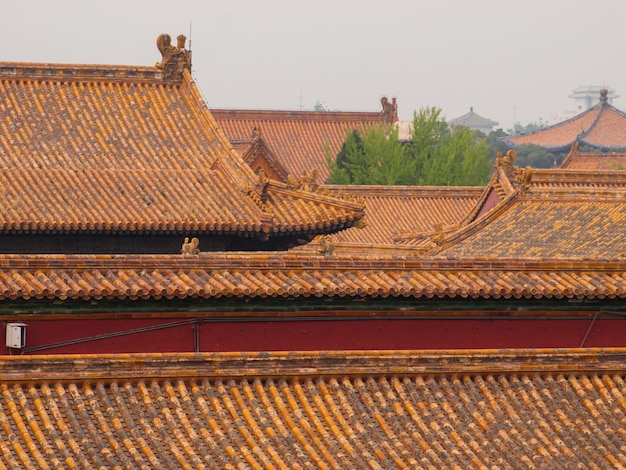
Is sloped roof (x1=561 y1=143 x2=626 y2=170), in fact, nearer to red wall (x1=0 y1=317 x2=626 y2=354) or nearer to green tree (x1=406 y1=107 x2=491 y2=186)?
green tree (x1=406 y1=107 x2=491 y2=186)

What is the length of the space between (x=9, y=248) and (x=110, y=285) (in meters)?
9.01

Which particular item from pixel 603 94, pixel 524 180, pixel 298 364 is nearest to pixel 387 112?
pixel 603 94

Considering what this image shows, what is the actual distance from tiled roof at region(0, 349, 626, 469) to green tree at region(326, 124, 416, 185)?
4213cm

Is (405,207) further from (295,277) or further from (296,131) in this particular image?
(295,277)

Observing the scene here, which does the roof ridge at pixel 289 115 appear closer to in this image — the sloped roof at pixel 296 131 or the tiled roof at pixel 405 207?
the sloped roof at pixel 296 131

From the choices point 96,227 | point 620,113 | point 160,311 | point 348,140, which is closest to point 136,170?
point 96,227

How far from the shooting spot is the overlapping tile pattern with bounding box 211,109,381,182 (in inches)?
2324

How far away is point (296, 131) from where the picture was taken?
6066 cm

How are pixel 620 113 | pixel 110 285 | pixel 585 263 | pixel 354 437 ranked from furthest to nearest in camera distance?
pixel 620 113 → pixel 585 263 → pixel 110 285 → pixel 354 437

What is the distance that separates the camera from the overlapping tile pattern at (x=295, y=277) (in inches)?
651

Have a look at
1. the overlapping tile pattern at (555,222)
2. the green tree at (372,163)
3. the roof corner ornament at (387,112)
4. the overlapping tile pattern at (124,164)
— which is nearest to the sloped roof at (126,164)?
the overlapping tile pattern at (124,164)

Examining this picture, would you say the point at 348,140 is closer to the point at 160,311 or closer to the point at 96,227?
the point at 96,227

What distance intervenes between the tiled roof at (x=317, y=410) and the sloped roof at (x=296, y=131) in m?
44.5

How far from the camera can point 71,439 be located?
11828 mm
